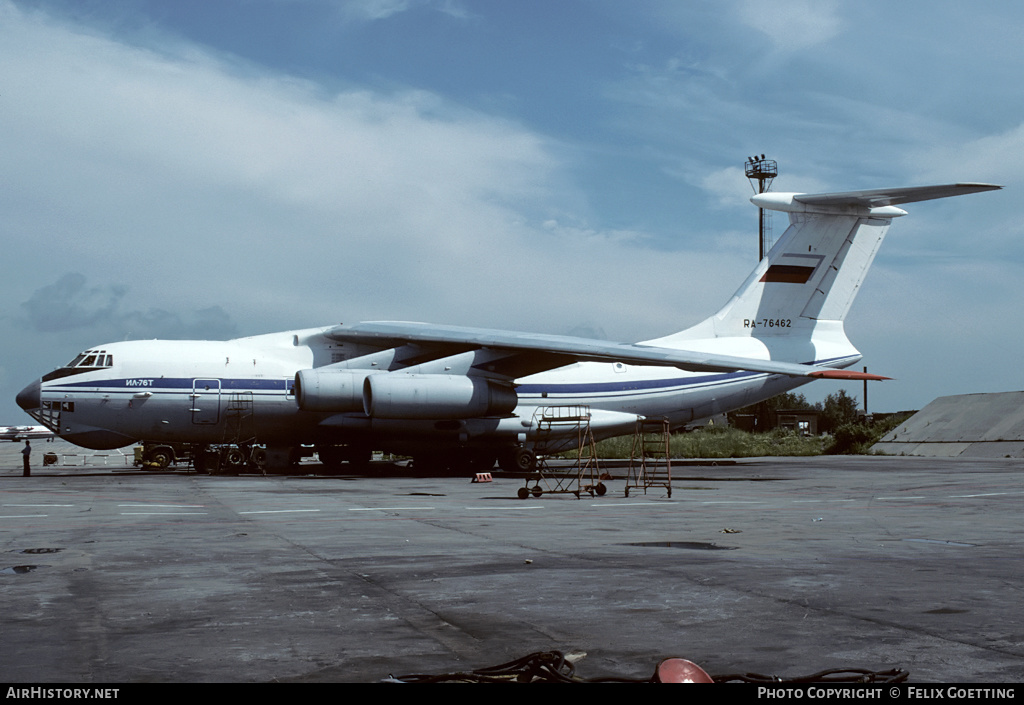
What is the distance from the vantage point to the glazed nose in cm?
2312

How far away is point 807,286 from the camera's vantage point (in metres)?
29.1

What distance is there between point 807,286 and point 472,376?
11.4 m

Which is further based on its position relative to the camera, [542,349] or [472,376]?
[472,376]

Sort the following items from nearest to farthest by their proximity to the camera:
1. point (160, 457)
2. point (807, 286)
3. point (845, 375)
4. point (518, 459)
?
point (845, 375) → point (518, 459) → point (807, 286) → point (160, 457)

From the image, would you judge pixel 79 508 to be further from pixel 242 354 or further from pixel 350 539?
pixel 242 354

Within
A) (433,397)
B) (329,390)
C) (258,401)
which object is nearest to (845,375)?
(433,397)

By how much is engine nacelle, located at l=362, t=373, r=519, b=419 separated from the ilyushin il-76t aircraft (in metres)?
0.04

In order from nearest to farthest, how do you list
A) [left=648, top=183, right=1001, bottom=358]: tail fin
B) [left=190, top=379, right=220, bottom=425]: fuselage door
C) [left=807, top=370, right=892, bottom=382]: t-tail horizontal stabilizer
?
[left=807, top=370, right=892, bottom=382]: t-tail horizontal stabilizer → [left=190, top=379, right=220, bottom=425]: fuselage door → [left=648, top=183, right=1001, bottom=358]: tail fin

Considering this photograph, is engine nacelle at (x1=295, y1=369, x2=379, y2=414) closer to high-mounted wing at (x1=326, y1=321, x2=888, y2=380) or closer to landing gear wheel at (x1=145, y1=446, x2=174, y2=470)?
high-mounted wing at (x1=326, y1=321, x2=888, y2=380)

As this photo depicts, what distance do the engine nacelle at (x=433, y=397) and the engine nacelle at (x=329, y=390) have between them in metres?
0.31

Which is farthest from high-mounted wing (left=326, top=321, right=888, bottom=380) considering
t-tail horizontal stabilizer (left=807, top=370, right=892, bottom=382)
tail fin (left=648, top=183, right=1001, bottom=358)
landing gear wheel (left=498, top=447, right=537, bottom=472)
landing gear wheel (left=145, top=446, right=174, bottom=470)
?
landing gear wheel (left=145, top=446, right=174, bottom=470)

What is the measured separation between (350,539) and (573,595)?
14.1 feet

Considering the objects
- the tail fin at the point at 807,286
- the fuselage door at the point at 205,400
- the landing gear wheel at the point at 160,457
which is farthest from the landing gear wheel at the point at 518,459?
the landing gear wheel at the point at 160,457

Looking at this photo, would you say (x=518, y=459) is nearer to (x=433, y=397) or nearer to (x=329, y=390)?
(x=433, y=397)
